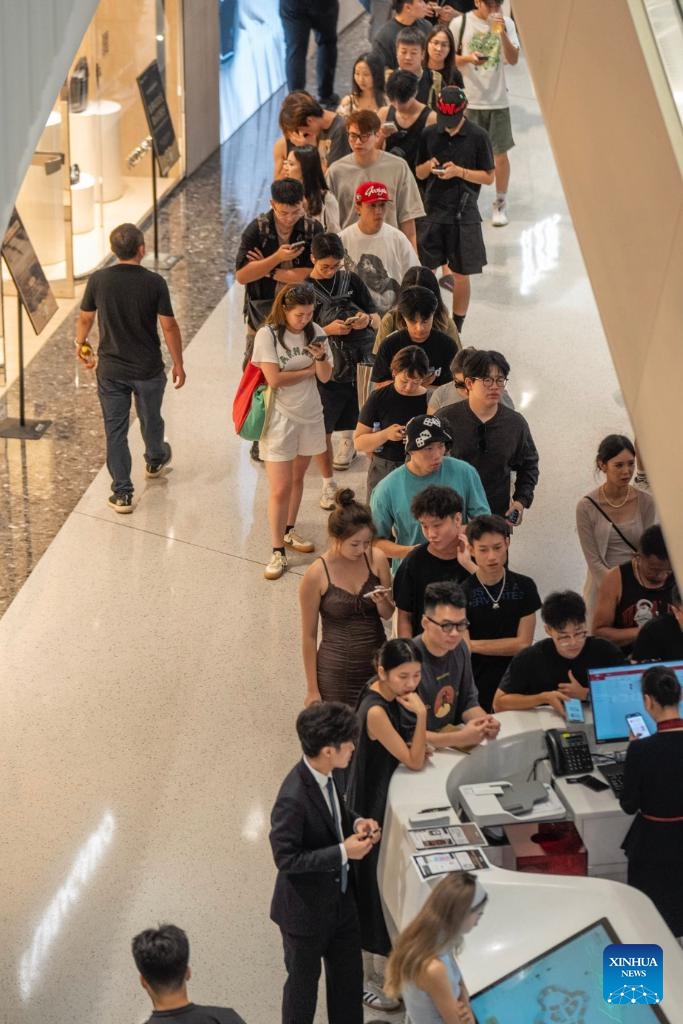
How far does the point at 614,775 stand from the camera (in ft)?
15.7

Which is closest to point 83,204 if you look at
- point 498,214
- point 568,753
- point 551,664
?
point 498,214

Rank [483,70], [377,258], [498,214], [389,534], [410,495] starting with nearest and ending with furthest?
[410,495]
[389,534]
[377,258]
[483,70]
[498,214]

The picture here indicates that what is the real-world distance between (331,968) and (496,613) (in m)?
1.58

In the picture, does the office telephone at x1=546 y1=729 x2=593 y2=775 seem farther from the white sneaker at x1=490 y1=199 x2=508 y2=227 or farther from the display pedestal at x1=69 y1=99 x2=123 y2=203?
the white sneaker at x1=490 y1=199 x2=508 y2=227

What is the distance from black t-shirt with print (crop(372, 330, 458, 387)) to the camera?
21.8 feet

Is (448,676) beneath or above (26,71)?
beneath

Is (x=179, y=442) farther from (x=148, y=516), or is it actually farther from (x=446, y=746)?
(x=446, y=746)

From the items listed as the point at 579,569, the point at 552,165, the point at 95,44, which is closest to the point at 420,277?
the point at 579,569

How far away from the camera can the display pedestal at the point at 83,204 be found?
10.8 m

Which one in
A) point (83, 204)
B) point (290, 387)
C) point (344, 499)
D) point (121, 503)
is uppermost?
point (344, 499)

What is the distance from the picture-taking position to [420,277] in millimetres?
6953

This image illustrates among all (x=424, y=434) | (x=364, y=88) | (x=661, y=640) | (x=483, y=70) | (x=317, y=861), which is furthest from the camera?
(x=483, y=70)

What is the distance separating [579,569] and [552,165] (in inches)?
305

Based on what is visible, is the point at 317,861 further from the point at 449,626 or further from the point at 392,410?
the point at 392,410
